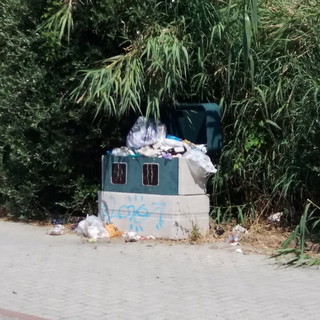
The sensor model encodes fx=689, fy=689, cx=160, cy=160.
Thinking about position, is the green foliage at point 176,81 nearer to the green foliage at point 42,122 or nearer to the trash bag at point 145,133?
the green foliage at point 42,122

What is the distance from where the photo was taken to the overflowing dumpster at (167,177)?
10.2m

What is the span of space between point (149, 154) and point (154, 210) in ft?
2.86

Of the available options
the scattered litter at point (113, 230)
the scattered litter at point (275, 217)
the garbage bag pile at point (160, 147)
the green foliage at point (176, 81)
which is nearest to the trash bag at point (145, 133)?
the garbage bag pile at point (160, 147)

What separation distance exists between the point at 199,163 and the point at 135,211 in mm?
1254

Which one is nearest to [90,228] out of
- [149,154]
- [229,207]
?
[149,154]

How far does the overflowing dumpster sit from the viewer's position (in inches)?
401

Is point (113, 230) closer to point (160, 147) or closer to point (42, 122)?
point (160, 147)

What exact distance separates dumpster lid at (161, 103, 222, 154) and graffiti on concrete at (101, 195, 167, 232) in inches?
51.0

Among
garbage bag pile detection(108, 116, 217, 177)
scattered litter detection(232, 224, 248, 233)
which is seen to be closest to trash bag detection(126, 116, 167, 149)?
garbage bag pile detection(108, 116, 217, 177)

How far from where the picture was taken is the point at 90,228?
35.1ft

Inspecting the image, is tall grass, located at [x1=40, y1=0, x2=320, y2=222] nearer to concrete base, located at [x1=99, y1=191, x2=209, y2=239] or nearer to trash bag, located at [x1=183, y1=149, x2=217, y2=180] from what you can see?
trash bag, located at [x1=183, y1=149, x2=217, y2=180]

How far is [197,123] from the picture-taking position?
10.9 metres

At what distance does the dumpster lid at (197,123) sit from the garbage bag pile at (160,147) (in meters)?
0.19

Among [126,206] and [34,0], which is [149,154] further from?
[34,0]
